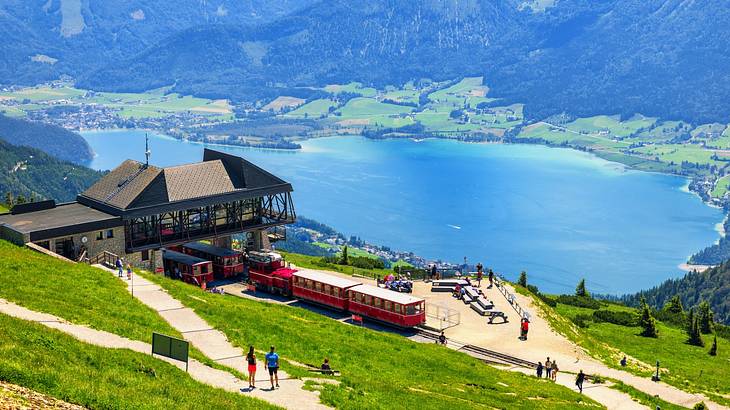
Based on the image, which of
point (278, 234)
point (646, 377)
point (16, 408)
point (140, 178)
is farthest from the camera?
point (278, 234)

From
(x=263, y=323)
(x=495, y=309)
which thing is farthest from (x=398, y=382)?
(x=495, y=309)

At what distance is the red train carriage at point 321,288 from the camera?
5694cm

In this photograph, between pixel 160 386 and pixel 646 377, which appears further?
pixel 646 377

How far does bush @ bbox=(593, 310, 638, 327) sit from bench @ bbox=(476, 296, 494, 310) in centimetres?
1454

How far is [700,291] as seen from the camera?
489 ft

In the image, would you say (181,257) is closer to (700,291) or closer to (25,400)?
(25,400)

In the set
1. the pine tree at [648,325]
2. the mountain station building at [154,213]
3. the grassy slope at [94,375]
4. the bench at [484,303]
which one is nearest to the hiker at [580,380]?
the bench at [484,303]

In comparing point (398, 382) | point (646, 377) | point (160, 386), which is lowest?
point (646, 377)

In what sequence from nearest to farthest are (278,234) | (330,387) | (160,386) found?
1. (160,386)
2. (330,387)
3. (278,234)

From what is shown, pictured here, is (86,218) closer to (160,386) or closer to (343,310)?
(343,310)

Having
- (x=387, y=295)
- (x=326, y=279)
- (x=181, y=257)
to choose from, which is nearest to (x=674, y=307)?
(x=387, y=295)

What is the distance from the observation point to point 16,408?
20891mm

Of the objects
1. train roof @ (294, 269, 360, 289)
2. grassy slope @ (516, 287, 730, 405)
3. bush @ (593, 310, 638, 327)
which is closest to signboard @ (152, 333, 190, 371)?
train roof @ (294, 269, 360, 289)

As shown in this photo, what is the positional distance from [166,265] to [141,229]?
320 centimetres
